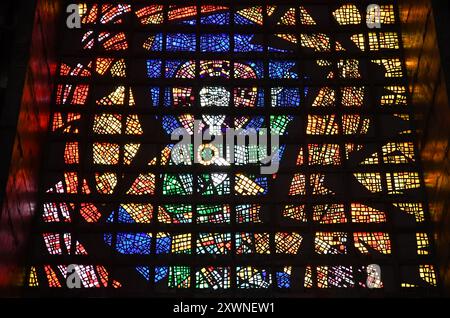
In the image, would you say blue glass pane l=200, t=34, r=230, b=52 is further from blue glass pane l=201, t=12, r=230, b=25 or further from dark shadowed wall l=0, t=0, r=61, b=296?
dark shadowed wall l=0, t=0, r=61, b=296

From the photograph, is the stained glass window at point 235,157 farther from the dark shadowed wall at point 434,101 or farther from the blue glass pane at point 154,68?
the dark shadowed wall at point 434,101

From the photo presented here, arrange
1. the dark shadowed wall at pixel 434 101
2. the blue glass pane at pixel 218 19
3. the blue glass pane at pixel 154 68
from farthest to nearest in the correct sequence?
the blue glass pane at pixel 218 19
the blue glass pane at pixel 154 68
the dark shadowed wall at pixel 434 101

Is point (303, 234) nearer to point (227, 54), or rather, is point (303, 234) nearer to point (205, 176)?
point (205, 176)

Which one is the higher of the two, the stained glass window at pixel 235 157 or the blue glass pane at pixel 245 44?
the blue glass pane at pixel 245 44

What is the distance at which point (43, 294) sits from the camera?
1152 centimetres

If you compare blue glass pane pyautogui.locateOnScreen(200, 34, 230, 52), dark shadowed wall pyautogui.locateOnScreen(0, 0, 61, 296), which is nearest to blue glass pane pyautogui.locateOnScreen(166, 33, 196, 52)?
blue glass pane pyautogui.locateOnScreen(200, 34, 230, 52)

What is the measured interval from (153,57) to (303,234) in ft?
10.3

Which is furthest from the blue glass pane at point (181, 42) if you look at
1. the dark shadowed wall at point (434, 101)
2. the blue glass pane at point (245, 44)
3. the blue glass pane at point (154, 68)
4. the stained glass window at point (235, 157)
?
the dark shadowed wall at point (434, 101)

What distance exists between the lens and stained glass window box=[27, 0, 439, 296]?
465 inches

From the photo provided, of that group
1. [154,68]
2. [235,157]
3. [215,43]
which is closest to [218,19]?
[215,43]

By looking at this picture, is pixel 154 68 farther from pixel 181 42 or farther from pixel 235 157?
pixel 235 157

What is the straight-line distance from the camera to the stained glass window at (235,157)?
1182cm

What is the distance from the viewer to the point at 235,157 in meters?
12.6
